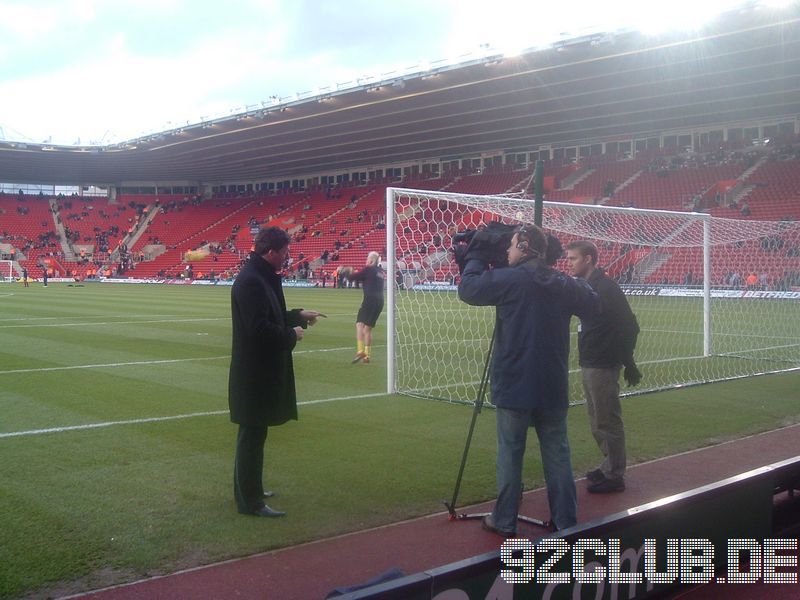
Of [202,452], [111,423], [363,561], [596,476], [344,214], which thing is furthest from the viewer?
[344,214]

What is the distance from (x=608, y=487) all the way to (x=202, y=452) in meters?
3.43

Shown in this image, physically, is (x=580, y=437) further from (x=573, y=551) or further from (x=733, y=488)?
(x=573, y=551)

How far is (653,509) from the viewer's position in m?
3.74

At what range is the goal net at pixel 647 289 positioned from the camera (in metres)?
10.7

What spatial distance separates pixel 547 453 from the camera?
182 inches

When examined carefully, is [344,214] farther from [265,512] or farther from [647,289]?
[265,512]

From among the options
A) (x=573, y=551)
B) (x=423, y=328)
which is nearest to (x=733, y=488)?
(x=573, y=551)

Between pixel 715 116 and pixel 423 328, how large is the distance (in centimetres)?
2851

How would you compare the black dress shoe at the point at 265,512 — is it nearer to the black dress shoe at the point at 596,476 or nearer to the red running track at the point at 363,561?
the red running track at the point at 363,561

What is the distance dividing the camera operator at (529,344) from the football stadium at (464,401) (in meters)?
0.21

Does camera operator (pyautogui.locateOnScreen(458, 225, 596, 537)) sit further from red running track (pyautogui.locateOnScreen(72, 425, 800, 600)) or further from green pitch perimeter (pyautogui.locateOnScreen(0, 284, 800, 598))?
green pitch perimeter (pyautogui.locateOnScreen(0, 284, 800, 598))

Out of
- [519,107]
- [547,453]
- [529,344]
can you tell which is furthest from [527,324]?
[519,107]
